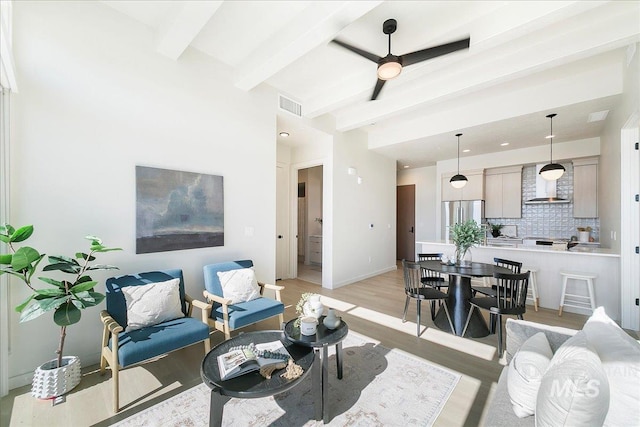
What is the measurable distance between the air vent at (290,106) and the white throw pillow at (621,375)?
4096 millimetres

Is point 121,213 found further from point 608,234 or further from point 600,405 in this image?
point 608,234

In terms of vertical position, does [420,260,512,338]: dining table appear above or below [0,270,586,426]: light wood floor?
above

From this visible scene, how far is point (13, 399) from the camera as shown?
1962 millimetres

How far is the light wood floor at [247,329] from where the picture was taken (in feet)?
5.97

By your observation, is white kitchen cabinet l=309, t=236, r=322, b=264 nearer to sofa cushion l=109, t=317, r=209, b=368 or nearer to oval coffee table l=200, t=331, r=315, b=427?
sofa cushion l=109, t=317, r=209, b=368

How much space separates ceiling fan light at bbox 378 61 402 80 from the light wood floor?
284 centimetres

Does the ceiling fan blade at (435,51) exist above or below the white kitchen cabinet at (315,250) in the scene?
above

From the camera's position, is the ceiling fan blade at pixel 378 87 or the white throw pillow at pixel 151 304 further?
the ceiling fan blade at pixel 378 87

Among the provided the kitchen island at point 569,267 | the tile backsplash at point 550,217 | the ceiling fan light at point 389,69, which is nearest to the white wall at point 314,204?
the kitchen island at point 569,267

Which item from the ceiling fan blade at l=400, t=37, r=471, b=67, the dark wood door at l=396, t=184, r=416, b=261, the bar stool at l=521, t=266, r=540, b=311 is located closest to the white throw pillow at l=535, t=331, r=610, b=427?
the ceiling fan blade at l=400, t=37, r=471, b=67

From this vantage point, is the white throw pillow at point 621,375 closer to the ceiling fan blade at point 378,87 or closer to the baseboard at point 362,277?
the ceiling fan blade at point 378,87

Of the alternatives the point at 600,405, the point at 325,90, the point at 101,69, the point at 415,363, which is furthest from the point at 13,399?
the point at 325,90

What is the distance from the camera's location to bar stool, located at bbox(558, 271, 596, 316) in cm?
351

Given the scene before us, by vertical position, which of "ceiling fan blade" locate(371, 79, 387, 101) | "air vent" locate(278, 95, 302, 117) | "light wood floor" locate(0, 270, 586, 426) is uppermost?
"air vent" locate(278, 95, 302, 117)
